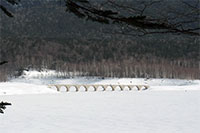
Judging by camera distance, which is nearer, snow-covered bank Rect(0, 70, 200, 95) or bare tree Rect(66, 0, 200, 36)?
bare tree Rect(66, 0, 200, 36)

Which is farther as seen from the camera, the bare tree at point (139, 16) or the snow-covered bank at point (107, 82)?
the snow-covered bank at point (107, 82)

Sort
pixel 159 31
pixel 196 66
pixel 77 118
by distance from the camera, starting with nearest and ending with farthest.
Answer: pixel 159 31 → pixel 77 118 → pixel 196 66

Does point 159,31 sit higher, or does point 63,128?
point 159,31

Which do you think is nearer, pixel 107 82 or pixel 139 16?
pixel 139 16

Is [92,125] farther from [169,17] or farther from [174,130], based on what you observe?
[169,17]

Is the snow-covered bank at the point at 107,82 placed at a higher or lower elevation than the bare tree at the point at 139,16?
lower

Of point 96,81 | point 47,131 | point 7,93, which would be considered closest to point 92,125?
point 47,131

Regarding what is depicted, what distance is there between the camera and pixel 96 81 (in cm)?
17950

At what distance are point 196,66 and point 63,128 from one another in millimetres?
182762

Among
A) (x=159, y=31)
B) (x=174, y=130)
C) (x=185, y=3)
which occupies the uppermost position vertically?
(x=185, y=3)

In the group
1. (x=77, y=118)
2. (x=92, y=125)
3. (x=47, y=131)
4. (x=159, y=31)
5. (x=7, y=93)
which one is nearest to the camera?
(x=159, y=31)

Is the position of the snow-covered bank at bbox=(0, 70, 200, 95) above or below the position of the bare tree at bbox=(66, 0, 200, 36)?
below

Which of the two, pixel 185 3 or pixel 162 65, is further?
pixel 162 65

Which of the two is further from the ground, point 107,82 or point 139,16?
point 139,16
